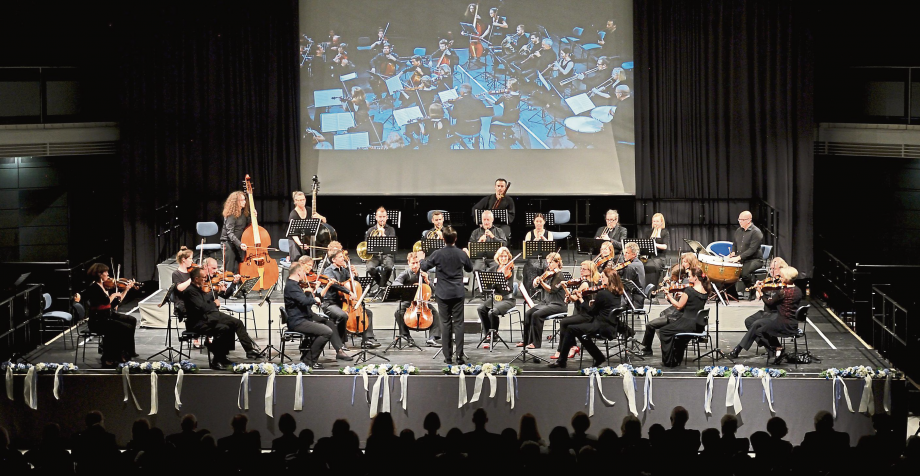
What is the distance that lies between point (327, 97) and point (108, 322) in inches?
230

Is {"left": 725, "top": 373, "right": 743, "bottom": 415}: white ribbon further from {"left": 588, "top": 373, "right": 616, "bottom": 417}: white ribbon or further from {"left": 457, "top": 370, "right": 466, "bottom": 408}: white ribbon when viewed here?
{"left": 457, "top": 370, "right": 466, "bottom": 408}: white ribbon

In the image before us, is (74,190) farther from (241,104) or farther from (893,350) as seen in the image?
(893,350)

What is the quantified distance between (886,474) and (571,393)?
3811 mm

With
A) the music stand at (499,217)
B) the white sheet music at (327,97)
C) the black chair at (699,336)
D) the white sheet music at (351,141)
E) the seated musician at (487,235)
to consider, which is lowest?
the black chair at (699,336)

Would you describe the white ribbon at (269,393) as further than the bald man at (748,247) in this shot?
No

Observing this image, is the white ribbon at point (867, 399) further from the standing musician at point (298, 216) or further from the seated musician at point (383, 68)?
the seated musician at point (383, 68)

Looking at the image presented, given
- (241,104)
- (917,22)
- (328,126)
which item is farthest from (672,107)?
(241,104)

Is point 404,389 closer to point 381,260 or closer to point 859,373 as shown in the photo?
point 381,260

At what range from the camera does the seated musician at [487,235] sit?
12.8 meters

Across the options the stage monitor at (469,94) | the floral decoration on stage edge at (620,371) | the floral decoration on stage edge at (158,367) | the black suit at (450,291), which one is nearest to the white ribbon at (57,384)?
the floral decoration on stage edge at (158,367)

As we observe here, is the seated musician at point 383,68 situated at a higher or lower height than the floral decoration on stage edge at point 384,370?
higher

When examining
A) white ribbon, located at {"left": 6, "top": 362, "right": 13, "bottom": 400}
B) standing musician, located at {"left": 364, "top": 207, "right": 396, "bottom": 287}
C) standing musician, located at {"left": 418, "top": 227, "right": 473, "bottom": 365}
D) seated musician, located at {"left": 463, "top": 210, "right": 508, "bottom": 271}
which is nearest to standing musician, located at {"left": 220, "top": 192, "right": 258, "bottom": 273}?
standing musician, located at {"left": 364, "top": 207, "right": 396, "bottom": 287}

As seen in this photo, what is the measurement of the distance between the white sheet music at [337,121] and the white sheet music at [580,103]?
303 cm

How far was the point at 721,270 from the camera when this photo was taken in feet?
39.2
